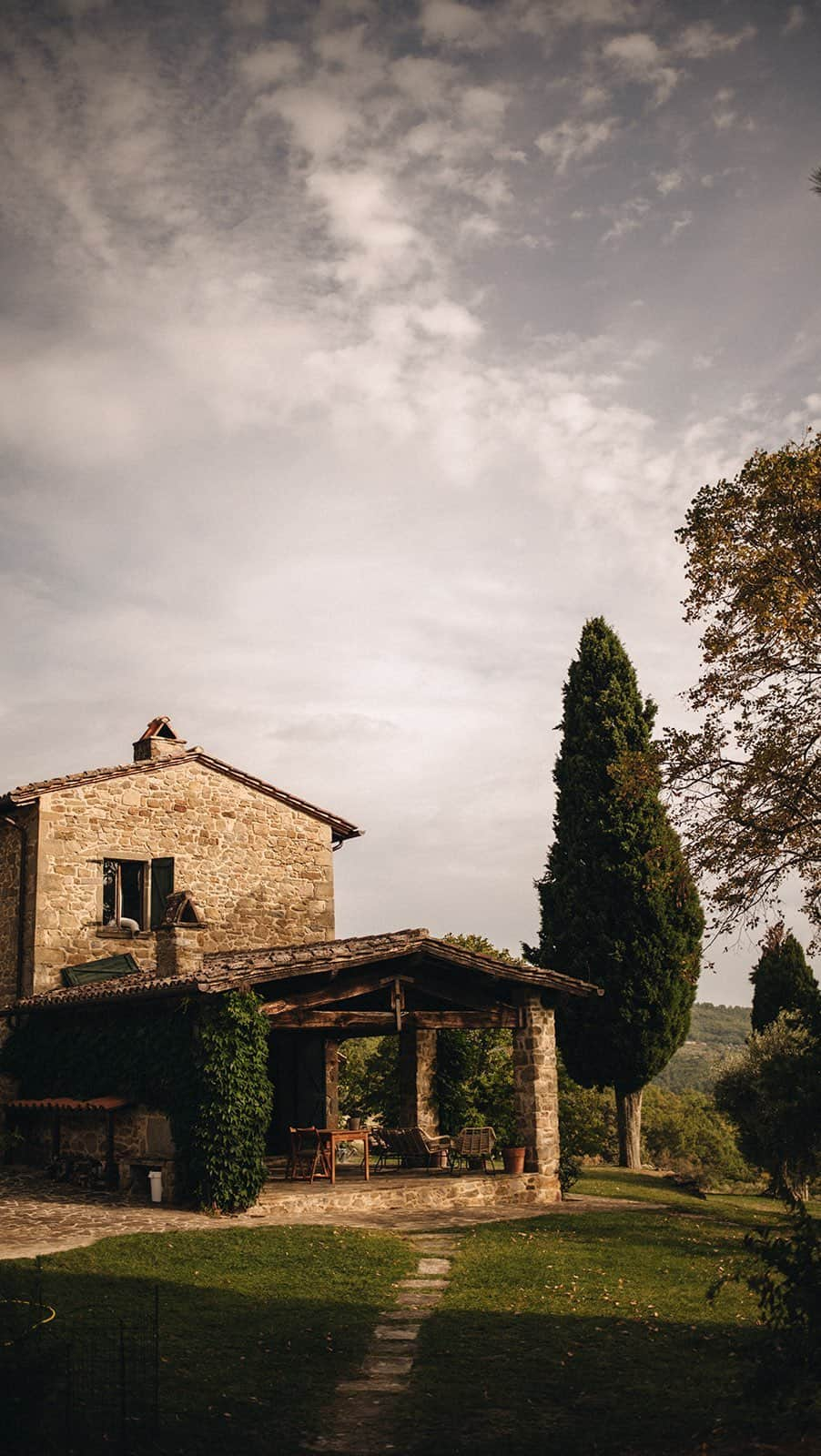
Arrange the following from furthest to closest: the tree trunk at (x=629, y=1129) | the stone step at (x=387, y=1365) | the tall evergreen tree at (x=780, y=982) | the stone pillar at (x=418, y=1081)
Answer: the tall evergreen tree at (x=780, y=982) < the tree trunk at (x=629, y=1129) < the stone pillar at (x=418, y=1081) < the stone step at (x=387, y=1365)

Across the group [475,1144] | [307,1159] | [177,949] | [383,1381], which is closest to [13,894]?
[177,949]

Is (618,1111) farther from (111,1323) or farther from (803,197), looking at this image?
(803,197)

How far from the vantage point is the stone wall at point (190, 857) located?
810 inches

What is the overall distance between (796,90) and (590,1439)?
12.5 metres

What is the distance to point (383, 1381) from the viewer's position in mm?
7617

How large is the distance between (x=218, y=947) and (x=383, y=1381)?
15237mm

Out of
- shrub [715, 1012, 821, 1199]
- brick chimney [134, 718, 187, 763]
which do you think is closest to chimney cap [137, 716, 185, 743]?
brick chimney [134, 718, 187, 763]

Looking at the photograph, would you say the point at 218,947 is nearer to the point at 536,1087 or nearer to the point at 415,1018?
the point at 415,1018

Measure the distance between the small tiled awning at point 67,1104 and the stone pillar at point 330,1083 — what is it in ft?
17.4

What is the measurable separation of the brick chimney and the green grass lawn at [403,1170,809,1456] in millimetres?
12483

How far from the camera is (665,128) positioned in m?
13.1

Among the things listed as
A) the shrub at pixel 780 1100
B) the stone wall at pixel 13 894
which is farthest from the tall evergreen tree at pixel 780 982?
the stone wall at pixel 13 894

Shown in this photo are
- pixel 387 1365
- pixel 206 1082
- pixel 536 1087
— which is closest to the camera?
pixel 387 1365

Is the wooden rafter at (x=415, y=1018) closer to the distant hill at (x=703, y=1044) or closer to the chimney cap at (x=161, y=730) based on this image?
the chimney cap at (x=161, y=730)
